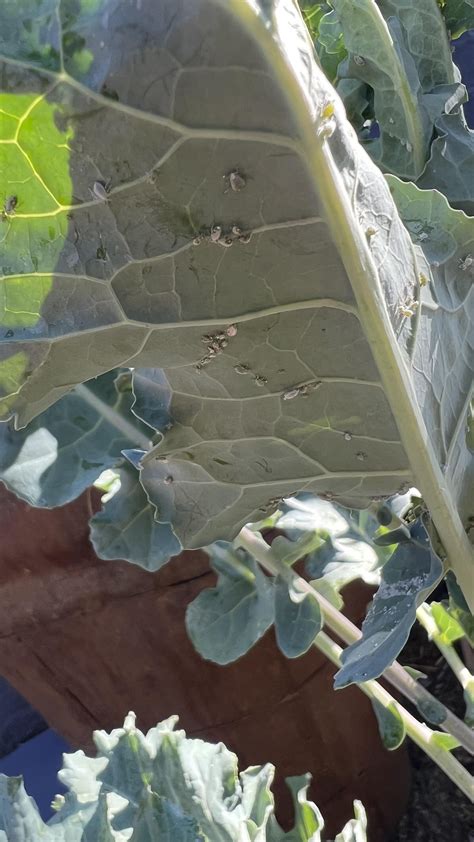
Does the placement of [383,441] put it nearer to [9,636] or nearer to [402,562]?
[402,562]

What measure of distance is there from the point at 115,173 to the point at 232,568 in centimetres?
71

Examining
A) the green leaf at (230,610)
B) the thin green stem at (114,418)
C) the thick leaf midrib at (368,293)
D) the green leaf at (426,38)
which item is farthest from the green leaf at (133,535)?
the green leaf at (426,38)

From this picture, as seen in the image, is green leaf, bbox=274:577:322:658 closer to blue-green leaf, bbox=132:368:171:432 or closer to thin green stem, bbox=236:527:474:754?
thin green stem, bbox=236:527:474:754

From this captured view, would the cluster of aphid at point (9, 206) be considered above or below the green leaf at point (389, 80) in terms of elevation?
above

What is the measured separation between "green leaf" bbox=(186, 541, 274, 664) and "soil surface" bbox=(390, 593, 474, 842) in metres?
0.66

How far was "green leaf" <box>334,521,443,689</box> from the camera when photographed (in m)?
0.59

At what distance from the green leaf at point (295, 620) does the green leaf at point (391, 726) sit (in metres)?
0.15

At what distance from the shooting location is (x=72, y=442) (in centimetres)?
90

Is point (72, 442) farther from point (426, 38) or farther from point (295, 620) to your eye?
point (426, 38)

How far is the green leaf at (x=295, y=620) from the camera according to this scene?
0.89m

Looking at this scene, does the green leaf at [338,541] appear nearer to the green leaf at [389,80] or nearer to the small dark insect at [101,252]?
the green leaf at [389,80]

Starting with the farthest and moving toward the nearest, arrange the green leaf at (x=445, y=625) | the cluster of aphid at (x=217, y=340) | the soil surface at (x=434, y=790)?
the soil surface at (x=434, y=790) < the green leaf at (x=445, y=625) < the cluster of aphid at (x=217, y=340)

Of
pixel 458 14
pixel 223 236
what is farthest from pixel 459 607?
pixel 458 14

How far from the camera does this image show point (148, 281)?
1.46 ft
